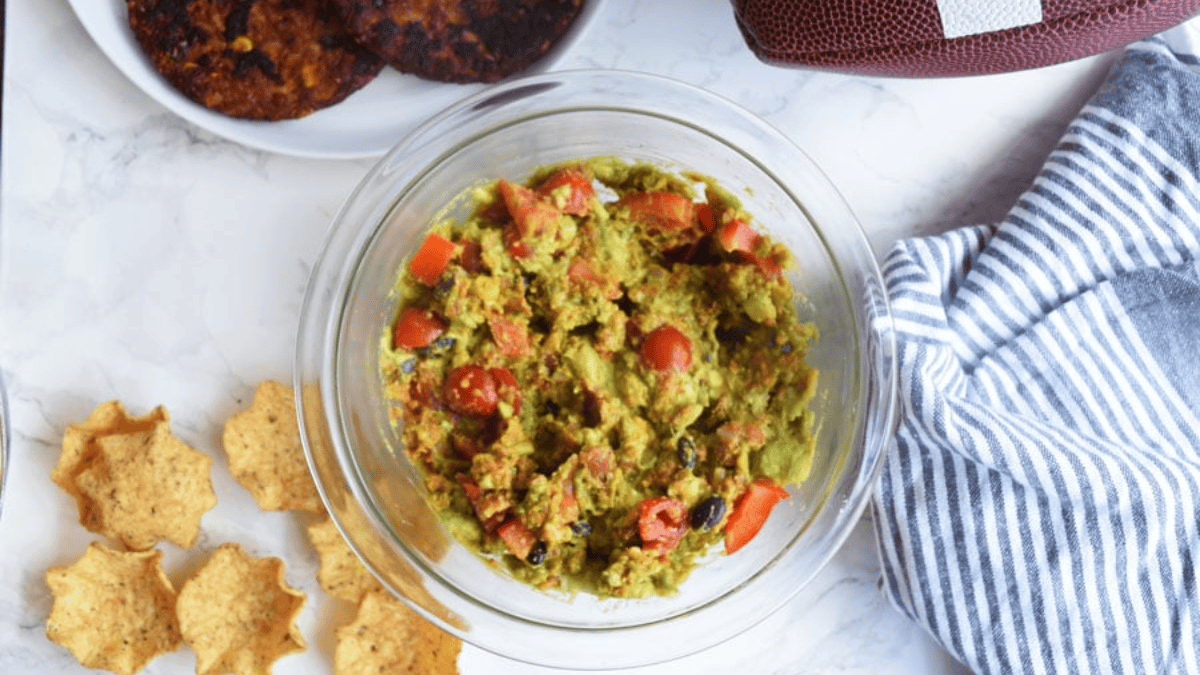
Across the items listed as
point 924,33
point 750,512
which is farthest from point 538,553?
point 924,33

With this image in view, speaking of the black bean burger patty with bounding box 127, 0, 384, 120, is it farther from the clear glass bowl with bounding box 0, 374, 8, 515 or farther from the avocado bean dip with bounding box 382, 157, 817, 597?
the clear glass bowl with bounding box 0, 374, 8, 515

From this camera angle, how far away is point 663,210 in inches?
63.3

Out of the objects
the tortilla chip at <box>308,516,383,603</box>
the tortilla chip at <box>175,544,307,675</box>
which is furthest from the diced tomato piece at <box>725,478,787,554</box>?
the tortilla chip at <box>175,544,307,675</box>

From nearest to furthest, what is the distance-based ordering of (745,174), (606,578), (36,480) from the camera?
(606,578) < (745,174) < (36,480)

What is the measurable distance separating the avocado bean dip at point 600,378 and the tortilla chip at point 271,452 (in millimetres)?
207

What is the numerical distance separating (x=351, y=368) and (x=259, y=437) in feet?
0.63

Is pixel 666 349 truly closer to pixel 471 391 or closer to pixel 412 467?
pixel 471 391

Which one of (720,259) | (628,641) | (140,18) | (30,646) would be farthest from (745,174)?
(30,646)

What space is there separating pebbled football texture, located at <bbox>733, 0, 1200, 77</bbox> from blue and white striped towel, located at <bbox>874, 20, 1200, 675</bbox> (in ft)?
0.90

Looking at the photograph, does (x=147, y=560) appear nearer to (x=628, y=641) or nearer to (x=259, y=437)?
(x=259, y=437)

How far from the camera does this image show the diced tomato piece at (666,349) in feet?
5.11

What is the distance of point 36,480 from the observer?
1793mm

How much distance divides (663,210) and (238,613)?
2.97 ft

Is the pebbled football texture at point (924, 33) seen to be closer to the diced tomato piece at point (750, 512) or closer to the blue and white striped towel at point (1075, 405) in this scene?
the blue and white striped towel at point (1075, 405)
